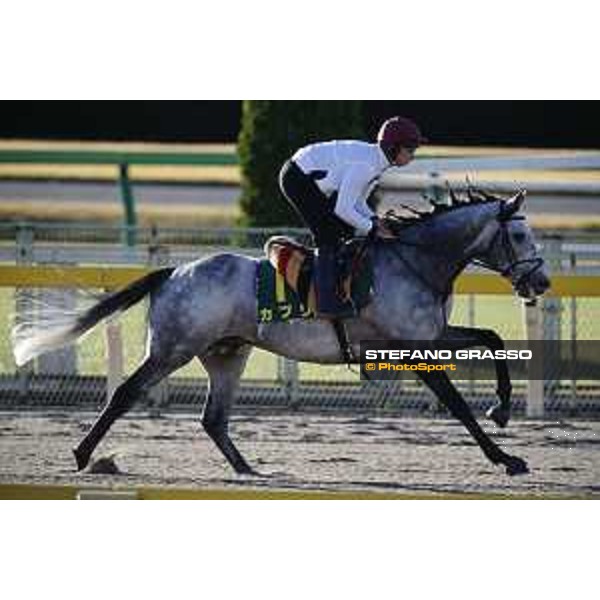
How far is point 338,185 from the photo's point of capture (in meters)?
9.31

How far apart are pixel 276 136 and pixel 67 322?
1.28 metres

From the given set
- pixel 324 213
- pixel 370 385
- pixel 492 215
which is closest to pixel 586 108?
pixel 492 215

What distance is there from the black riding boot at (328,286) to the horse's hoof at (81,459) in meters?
1.22

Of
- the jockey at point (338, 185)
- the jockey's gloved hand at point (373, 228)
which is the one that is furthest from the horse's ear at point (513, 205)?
the jockey's gloved hand at point (373, 228)

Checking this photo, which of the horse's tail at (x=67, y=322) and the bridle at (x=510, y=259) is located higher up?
the bridle at (x=510, y=259)

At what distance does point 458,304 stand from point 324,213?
1.29 meters

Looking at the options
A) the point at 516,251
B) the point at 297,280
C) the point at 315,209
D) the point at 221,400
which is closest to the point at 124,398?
the point at 221,400

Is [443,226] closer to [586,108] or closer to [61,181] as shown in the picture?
[586,108]

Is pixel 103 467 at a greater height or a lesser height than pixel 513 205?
lesser

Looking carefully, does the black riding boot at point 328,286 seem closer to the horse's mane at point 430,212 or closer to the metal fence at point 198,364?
the horse's mane at point 430,212

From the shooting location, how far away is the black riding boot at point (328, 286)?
9.31 meters

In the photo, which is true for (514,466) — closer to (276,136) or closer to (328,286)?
(328,286)

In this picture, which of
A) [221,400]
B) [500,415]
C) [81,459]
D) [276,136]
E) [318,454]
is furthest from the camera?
[318,454]

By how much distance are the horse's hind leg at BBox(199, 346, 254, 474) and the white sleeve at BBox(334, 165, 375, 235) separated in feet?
2.89
